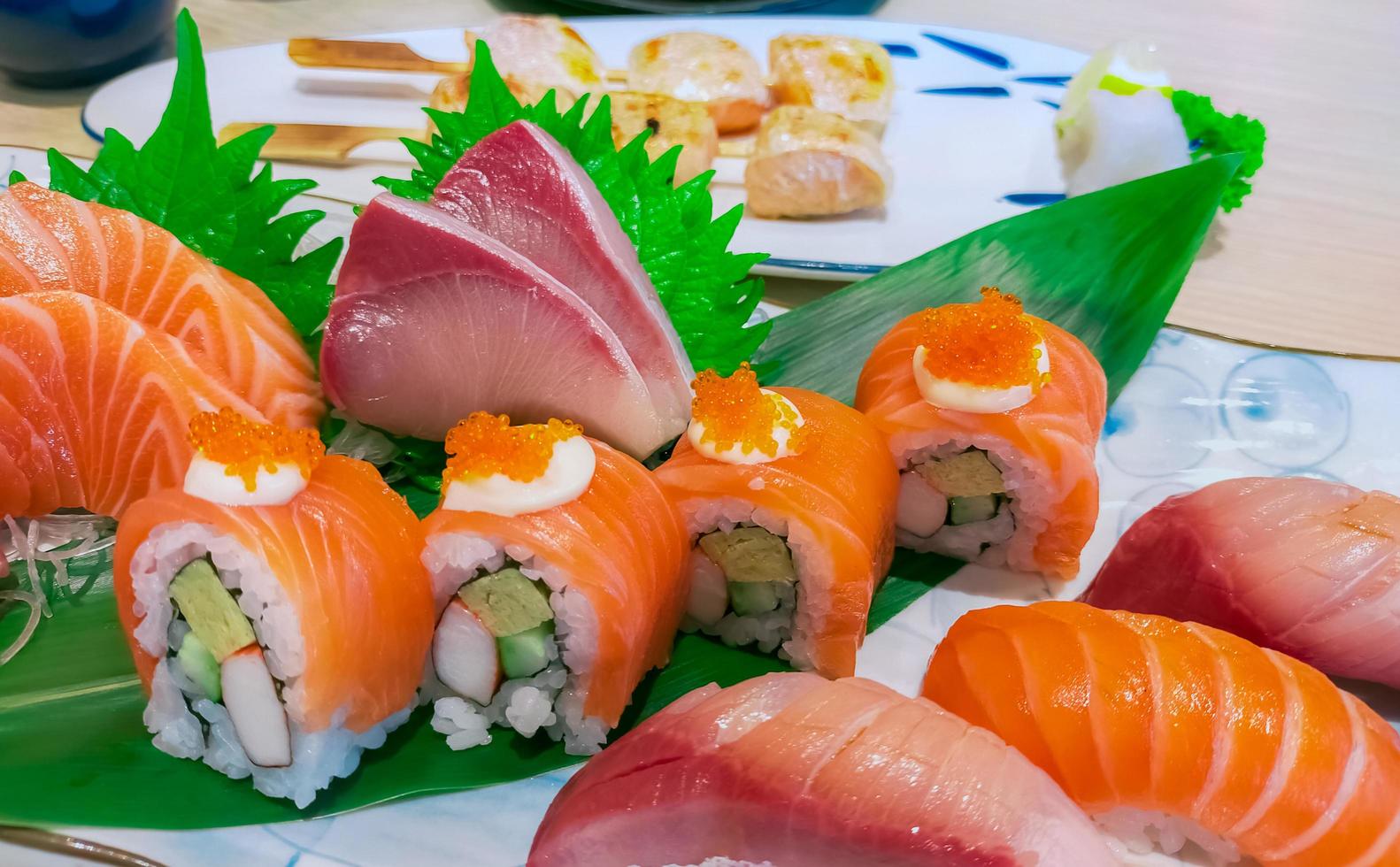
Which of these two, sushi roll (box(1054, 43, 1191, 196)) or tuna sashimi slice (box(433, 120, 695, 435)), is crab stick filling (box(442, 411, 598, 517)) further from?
sushi roll (box(1054, 43, 1191, 196))

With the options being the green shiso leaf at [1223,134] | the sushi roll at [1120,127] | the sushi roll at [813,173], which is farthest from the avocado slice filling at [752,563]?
the green shiso leaf at [1223,134]

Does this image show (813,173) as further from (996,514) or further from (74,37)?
(74,37)

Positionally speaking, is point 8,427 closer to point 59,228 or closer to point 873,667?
point 59,228

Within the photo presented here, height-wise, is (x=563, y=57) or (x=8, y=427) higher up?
(x=563, y=57)

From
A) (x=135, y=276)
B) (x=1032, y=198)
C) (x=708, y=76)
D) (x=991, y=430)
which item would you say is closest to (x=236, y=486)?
(x=135, y=276)

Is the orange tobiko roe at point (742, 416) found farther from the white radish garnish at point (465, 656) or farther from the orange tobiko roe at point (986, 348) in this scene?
the white radish garnish at point (465, 656)

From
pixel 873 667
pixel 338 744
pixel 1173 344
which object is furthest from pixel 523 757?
pixel 1173 344

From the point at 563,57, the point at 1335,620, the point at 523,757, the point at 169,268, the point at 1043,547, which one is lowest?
the point at 523,757
